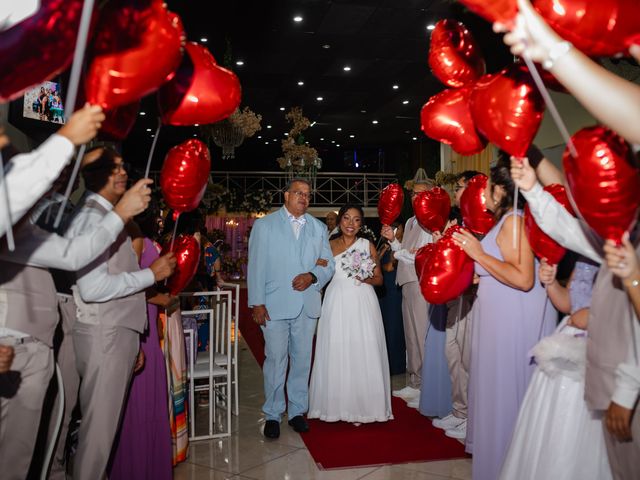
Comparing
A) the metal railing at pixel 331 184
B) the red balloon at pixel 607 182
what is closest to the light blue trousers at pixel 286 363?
the red balloon at pixel 607 182

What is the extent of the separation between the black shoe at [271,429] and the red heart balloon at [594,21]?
2949 millimetres

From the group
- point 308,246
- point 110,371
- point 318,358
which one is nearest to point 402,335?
point 318,358

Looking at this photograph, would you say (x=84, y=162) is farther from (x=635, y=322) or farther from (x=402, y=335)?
(x=402, y=335)

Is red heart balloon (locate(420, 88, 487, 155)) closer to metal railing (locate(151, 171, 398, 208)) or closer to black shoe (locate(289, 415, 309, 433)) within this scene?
black shoe (locate(289, 415, 309, 433))

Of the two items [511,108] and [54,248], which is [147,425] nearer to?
[54,248]

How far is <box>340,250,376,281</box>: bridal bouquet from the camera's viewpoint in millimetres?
3807

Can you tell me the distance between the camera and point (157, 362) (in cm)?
257

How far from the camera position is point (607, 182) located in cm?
129

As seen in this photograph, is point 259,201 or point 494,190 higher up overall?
point 259,201

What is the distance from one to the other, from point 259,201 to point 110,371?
1222cm

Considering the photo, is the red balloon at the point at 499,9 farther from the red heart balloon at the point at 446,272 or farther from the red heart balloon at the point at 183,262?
the red heart balloon at the point at 183,262

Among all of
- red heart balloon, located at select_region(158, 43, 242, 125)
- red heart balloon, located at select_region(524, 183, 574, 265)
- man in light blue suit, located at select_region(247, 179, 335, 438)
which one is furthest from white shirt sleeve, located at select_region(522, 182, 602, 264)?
man in light blue suit, located at select_region(247, 179, 335, 438)

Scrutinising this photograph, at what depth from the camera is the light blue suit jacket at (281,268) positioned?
3.57 m

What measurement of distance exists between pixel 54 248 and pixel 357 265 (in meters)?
2.39
